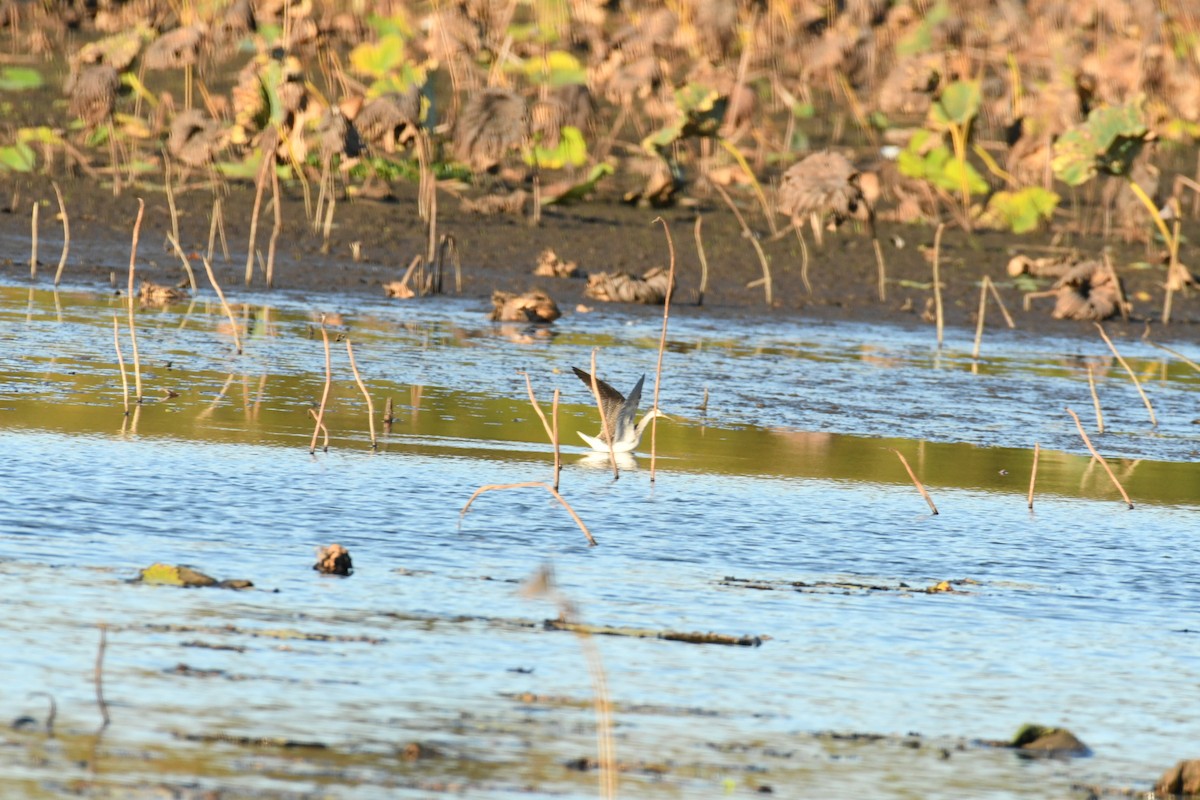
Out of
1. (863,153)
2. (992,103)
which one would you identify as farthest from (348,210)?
(992,103)

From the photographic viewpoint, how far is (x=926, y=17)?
93.4 feet

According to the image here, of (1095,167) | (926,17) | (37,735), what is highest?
Result: (926,17)

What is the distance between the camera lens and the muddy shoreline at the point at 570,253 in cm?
1714

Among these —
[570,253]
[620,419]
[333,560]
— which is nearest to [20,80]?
[570,253]

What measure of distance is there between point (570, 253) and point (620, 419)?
987 centimetres

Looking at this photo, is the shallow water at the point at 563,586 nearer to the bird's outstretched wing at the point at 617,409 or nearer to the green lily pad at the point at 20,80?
the bird's outstretched wing at the point at 617,409

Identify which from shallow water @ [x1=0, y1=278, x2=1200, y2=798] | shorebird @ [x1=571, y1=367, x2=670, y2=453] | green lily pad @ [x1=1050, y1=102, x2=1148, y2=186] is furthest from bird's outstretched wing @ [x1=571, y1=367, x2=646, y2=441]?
green lily pad @ [x1=1050, y1=102, x2=1148, y2=186]

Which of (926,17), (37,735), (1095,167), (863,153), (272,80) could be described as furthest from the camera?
(926,17)

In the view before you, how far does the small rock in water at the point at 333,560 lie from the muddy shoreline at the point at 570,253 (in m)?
9.18

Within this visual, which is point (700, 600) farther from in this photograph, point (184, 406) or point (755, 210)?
point (755, 210)

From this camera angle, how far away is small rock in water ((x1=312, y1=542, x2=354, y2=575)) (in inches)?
256

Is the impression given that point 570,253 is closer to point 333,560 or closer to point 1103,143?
point 1103,143

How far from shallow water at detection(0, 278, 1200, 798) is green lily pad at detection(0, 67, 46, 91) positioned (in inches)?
477

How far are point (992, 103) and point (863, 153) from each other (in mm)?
3110
